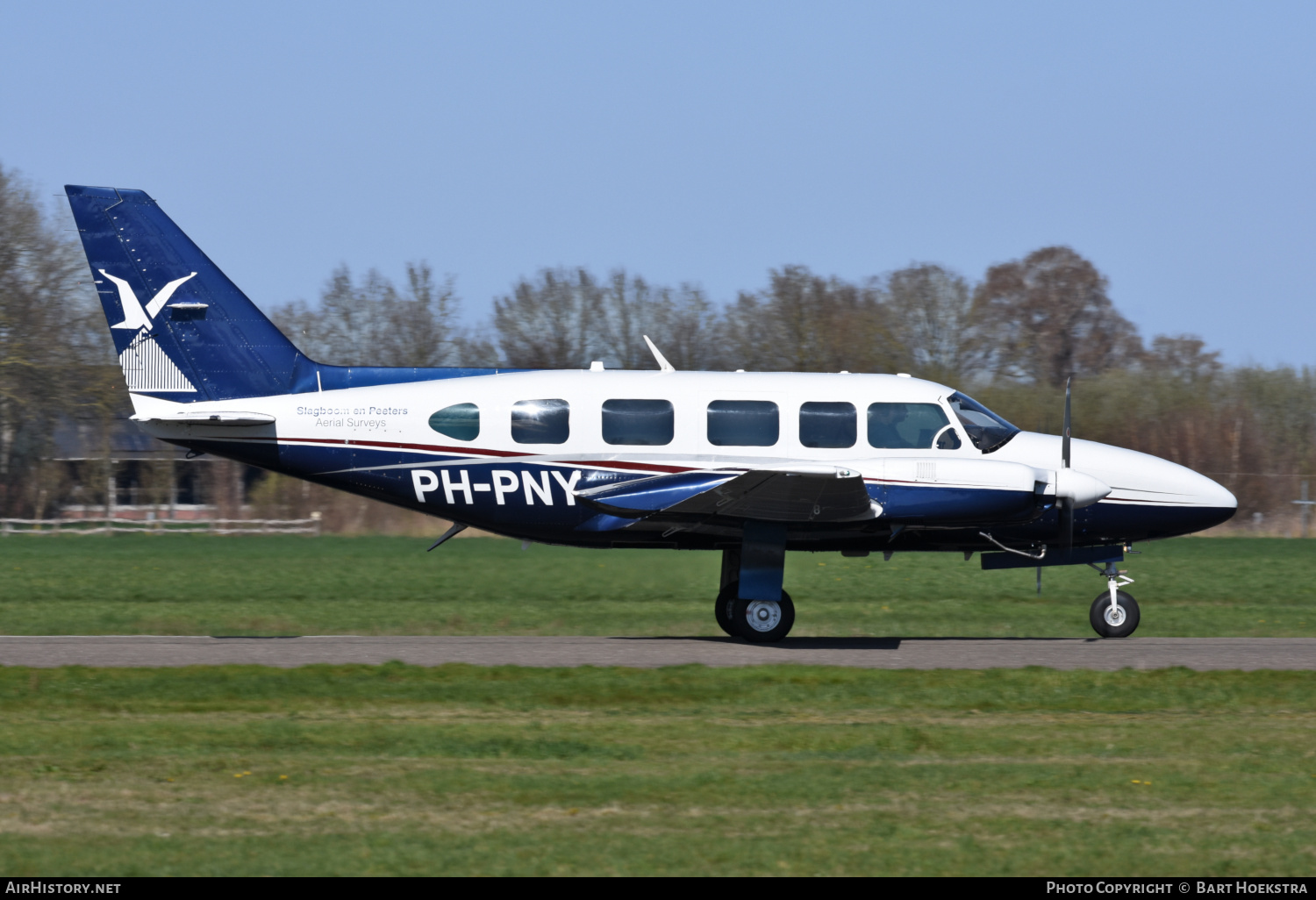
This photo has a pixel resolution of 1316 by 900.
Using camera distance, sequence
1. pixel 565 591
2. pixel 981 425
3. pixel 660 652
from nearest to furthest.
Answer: pixel 660 652 → pixel 981 425 → pixel 565 591

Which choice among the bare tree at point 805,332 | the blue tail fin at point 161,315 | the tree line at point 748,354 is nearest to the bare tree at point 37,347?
the tree line at point 748,354

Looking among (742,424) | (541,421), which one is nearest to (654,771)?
(742,424)

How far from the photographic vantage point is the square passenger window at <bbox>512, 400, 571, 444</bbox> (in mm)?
15141

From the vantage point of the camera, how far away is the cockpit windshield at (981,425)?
15.3 metres

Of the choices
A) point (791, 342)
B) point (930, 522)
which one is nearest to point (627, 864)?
point (930, 522)

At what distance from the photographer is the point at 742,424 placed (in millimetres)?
15109

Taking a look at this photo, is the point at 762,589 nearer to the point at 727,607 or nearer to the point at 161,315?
the point at 727,607

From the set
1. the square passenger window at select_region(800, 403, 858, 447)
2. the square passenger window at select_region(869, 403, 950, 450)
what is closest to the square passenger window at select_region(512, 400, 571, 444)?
the square passenger window at select_region(800, 403, 858, 447)

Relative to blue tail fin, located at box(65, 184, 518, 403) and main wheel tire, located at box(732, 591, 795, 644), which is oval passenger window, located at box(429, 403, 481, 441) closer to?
blue tail fin, located at box(65, 184, 518, 403)

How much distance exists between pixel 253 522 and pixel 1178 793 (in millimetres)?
35017

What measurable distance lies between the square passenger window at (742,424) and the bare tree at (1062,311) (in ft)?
172

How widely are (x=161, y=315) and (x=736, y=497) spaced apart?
677 centimetres

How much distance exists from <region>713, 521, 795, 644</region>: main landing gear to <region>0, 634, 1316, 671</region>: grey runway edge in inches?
8.0

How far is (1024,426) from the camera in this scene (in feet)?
114
